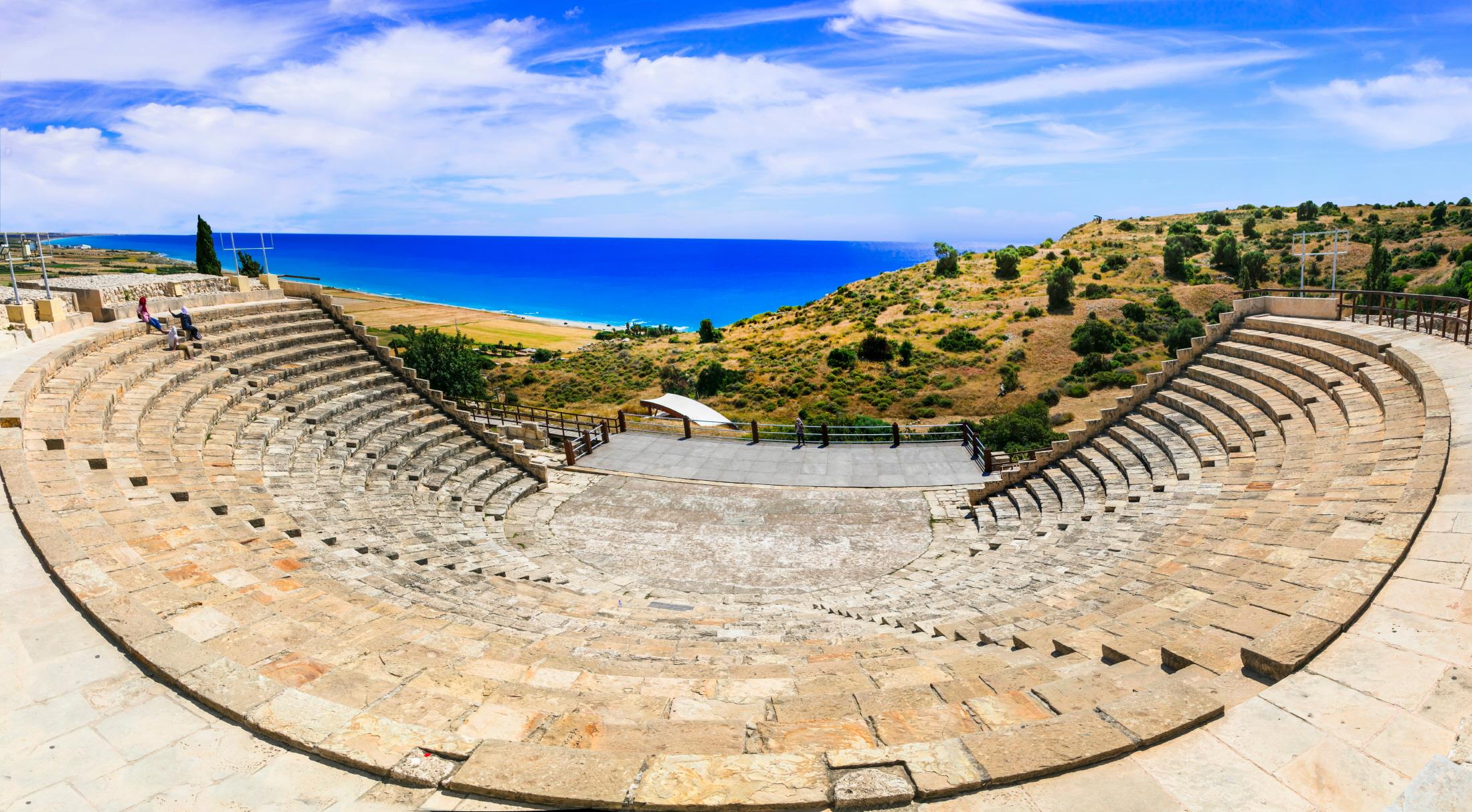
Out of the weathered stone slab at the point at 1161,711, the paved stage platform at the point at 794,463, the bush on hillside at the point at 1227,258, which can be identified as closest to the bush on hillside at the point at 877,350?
the paved stage platform at the point at 794,463

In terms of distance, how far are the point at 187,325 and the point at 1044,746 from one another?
2060 centimetres

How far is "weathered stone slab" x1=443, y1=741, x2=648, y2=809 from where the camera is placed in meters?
4.29

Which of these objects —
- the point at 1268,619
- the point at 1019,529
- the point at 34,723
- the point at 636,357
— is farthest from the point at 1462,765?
the point at 636,357

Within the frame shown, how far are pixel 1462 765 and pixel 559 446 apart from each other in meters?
21.9

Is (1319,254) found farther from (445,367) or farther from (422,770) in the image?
(422,770)

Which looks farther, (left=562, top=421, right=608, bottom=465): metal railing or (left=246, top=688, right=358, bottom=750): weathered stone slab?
(left=562, top=421, right=608, bottom=465): metal railing

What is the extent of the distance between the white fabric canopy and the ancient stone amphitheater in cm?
530

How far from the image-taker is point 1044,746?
4598 mm

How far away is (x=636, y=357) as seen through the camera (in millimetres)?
65000

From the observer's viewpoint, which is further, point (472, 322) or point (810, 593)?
point (472, 322)

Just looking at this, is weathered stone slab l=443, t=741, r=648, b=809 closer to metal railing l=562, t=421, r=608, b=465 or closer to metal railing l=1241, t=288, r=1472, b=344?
metal railing l=1241, t=288, r=1472, b=344

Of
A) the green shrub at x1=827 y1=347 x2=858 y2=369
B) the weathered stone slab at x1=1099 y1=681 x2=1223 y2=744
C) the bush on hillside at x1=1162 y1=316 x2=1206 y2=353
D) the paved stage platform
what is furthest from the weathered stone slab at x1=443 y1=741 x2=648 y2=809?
the bush on hillside at x1=1162 y1=316 x2=1206 y2=353

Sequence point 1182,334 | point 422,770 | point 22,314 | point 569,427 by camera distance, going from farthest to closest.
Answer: point 1182,334 < point 569,427 < point 22,314 < point 422,770

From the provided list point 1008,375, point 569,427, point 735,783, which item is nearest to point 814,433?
point 569,427
